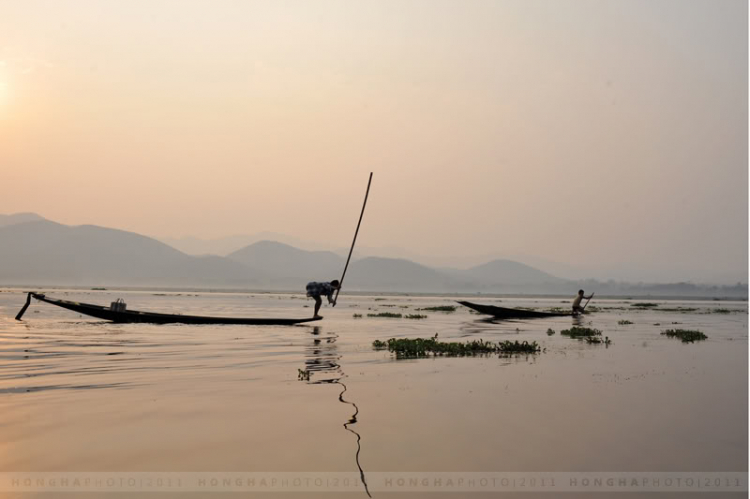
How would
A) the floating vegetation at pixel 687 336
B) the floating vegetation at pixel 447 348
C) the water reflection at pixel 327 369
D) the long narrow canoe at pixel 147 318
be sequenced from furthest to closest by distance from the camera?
the long narrow canoe at pixel 147 318
the floating vegetation at pixel 687 336
the floating vegetation at pixel 447 348
the water reflection at pixel 327 369

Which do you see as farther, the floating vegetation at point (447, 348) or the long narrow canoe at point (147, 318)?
the long narrow canoe at point (147, 318)

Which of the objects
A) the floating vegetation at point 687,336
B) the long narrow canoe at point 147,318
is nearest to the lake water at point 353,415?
→ the floating vegetation at point 687,336

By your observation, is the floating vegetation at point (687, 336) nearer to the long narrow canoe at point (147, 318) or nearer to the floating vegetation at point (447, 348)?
the floating vegetation at point (447, 348)

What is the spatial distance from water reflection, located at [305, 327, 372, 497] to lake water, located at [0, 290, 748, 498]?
0.06m

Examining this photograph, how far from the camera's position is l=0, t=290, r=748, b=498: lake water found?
8289mm

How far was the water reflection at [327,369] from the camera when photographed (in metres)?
A: 10.3

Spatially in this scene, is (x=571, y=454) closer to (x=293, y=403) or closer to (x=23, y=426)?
(x=293, y=403)

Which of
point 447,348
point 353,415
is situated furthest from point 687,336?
point 353,415

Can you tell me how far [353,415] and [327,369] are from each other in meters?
5.93

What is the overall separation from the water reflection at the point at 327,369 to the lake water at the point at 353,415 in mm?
58

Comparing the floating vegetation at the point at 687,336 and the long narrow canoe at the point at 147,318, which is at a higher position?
the long narrow canoe at the point at 147,318

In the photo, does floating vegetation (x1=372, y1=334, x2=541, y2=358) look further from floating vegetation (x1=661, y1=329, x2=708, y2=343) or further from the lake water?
floating vegetation (x1=661, y1=329, x2=708, y2=343)

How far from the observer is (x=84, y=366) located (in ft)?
54.6

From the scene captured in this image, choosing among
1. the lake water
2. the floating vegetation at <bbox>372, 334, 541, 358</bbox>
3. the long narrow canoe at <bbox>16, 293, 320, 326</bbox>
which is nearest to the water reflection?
the lake water
